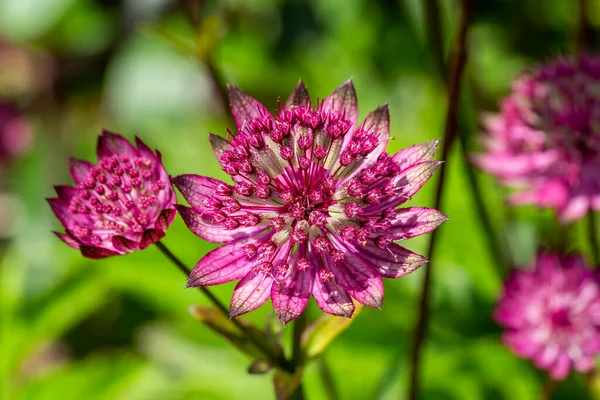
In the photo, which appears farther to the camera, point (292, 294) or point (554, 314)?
point (554, 314)

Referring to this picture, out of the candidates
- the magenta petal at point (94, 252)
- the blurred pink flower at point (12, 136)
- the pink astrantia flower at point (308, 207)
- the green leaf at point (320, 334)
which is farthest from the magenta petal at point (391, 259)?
the blurred pink flower at point (12, 136)

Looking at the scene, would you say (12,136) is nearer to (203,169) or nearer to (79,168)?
(203,169)

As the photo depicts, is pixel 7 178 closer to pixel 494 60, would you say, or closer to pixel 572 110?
pixel 494 60

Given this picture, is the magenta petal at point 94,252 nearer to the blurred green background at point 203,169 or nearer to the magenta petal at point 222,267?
the magenta petal at point 222,267

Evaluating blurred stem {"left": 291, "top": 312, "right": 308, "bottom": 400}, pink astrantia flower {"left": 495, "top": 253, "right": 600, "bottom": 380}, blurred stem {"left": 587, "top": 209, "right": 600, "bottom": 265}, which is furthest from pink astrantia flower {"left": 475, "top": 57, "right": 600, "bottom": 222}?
blurred stem {"left": 291, "top": 312, "right": 308, "bottom": 400}

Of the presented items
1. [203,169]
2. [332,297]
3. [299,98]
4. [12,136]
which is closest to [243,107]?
[299,98]

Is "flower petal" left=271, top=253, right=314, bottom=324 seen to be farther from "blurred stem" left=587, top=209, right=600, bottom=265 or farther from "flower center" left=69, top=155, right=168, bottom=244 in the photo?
Answer: "blurred stem" left=587, top=209, right=600, bottom=265
